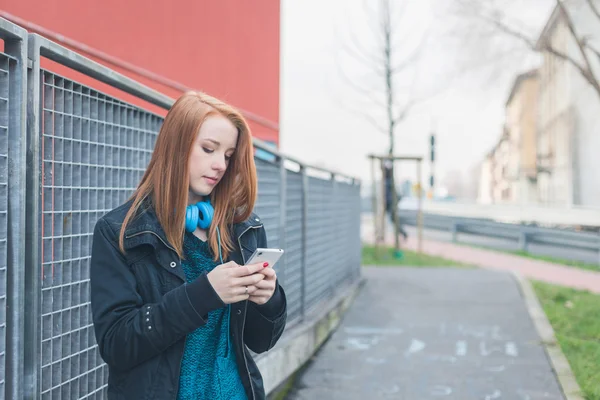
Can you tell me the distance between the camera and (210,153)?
2084 mm

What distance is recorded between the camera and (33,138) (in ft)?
7.39

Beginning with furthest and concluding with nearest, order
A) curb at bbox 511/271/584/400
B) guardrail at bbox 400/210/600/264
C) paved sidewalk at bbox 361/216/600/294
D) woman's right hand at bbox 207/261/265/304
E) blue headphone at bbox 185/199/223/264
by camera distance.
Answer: guardrail at bbox 400/210/600/264, paved sidewalk at bbox 361/216/600/294, curb at bbox 511/271/584/400, blue headphone at bbox 185/199/223/264, woman's right hand at bbox 207/261/265/304

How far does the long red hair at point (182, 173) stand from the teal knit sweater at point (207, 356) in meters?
0.06

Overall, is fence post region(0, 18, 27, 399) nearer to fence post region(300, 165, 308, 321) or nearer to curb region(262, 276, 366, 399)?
curb region(262, 276, 366, 399)

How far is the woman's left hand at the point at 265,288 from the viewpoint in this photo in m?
1.92

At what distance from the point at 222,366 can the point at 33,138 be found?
94cm

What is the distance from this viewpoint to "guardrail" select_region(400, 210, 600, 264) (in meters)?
15.0

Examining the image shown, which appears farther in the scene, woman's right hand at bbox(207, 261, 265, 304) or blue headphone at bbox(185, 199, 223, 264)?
blue headphone at bbox(185, 199, 223, 264)

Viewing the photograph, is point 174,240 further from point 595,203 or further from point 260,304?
point 595,203

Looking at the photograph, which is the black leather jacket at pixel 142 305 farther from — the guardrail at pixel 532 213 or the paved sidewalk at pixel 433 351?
the guardrail at pixel 532 213

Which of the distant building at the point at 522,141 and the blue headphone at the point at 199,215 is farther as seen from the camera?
the distant building at the point at 522,141

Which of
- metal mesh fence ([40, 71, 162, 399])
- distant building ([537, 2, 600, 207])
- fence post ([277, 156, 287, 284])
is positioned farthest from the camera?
distant building ([537, 2, 600, 207])

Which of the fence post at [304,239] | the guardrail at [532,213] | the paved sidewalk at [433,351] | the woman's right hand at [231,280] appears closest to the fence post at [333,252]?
the paved sidewalk at [433,351]

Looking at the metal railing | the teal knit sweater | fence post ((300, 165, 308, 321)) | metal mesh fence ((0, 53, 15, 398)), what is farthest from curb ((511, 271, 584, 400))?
metal mesh fence ((0, 53, 15, 398))
